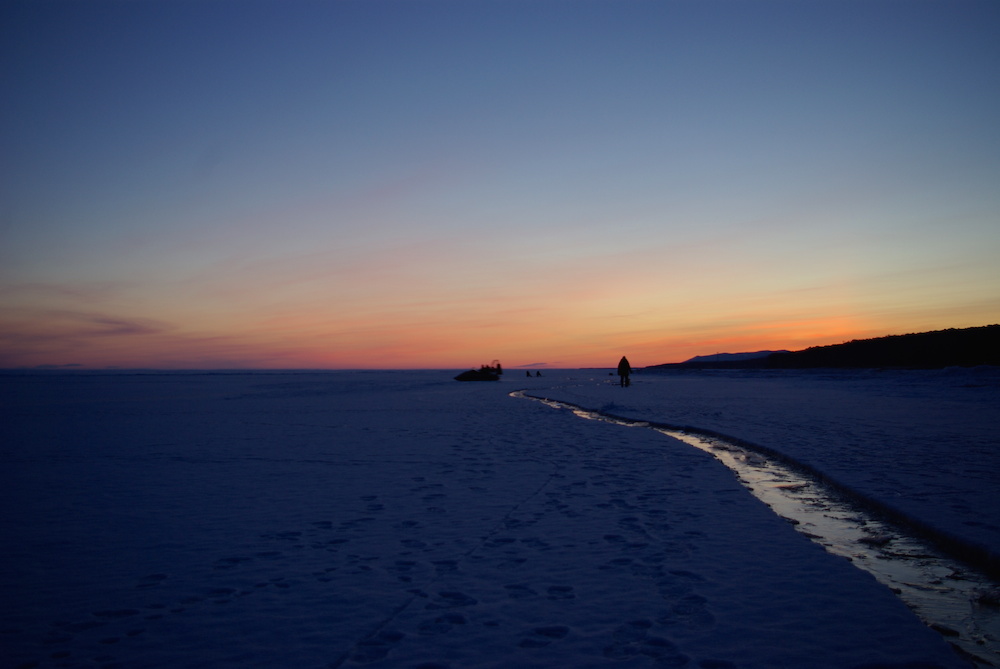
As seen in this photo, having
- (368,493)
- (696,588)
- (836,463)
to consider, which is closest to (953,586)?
(696,588)

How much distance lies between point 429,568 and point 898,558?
4699mm

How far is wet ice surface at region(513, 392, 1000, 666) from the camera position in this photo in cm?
422

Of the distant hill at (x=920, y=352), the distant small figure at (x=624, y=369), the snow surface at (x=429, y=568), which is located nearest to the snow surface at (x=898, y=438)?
the snow surface at (x=429, y=568)

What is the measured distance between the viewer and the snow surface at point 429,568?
12.6 ft

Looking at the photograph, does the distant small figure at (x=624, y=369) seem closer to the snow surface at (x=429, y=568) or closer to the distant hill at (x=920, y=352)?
the distant hill at (x=920, y=352)

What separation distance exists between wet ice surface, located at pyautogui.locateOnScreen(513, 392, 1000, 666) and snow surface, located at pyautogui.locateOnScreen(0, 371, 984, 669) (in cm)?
26

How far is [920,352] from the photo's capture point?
54.5 meters

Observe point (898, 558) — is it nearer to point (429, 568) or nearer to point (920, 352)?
point (429, 568)

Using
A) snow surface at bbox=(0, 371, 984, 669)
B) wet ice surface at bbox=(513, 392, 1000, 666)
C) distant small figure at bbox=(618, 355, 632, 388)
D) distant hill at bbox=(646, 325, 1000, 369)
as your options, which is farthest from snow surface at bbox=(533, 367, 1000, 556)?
distant hill at bbox=(646, 325, 1000, 369)

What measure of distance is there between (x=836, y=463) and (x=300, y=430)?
13324 mm

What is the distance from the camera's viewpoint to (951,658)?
369cm

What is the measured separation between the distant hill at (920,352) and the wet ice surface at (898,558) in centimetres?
4352

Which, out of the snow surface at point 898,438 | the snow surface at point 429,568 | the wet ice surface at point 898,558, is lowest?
the wet ice surface at point 898,558

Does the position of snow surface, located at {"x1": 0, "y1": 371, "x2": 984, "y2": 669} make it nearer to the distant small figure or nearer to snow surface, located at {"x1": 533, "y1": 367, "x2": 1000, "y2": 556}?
snow surface, located at {"x1": 533, "y1": 367, "x2": 1000, "y2": 556}
